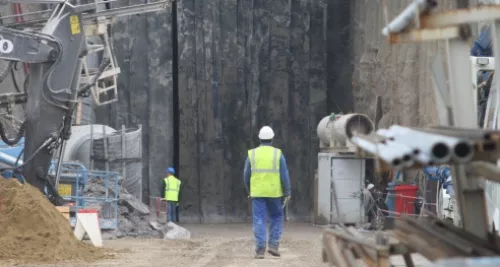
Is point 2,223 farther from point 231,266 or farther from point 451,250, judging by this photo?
point 451,250

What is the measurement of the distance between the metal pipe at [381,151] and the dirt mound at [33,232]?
847 cm

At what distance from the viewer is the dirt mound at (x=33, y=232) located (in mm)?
14172

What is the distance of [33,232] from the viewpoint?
48.3 ft

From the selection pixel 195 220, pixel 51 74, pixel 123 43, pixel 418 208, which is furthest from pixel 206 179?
pixel 51 74

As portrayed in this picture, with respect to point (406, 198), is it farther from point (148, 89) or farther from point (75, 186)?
A: point (148, 89)

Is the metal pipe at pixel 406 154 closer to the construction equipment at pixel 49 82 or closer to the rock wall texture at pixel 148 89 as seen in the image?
the construction equipment at pixel 49 82

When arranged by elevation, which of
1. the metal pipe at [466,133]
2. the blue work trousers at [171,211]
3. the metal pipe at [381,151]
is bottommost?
the blue work trousers at [171,211]

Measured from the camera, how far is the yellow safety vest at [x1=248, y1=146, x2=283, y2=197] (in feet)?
47.4

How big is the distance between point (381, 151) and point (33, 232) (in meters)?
10.0

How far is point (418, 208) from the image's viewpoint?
72.5 feet

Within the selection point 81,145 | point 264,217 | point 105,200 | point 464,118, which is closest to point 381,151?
point 464,118

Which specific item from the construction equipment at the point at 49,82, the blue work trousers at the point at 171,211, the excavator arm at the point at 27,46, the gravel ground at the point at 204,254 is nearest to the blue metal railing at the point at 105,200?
the gravel ground at the point at 204,254

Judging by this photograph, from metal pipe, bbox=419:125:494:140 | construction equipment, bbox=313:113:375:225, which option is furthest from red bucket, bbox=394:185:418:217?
metal pipe, bbox=419:125:494:140

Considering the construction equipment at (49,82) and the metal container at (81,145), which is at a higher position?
the construction equipment at (49,82)
